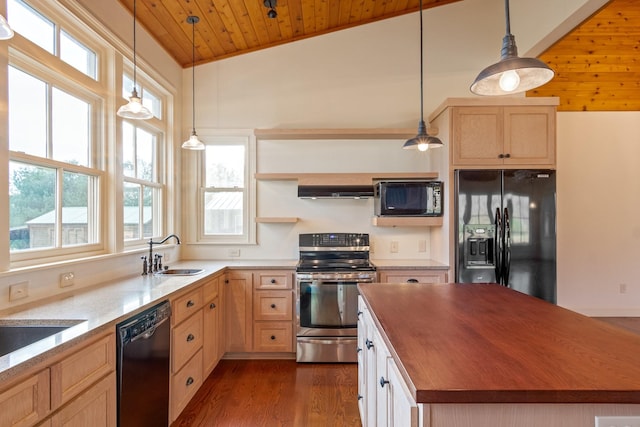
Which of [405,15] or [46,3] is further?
[405,15]

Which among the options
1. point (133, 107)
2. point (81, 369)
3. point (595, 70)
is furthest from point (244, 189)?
point (595, 70)

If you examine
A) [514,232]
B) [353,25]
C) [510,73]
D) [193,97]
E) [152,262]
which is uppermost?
[353,25]

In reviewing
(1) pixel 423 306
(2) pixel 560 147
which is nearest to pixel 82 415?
(1) pixel 423 306

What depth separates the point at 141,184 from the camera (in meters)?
2.94

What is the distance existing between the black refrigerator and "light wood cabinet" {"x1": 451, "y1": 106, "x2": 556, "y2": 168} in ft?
0.51

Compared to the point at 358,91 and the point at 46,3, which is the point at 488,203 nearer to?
the point at 358,91

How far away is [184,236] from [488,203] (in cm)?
316

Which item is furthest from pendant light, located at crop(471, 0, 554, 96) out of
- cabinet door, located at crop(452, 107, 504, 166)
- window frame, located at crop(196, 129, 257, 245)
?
window frame, located at crop(196, 129, 257, 245)

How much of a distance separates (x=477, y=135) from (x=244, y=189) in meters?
2.46

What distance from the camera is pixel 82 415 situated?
1.22 metres

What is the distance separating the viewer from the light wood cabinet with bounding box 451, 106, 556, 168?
9.48ft

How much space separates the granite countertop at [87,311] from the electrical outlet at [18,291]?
0.10 m

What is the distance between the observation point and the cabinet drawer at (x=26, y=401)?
3.07 ft

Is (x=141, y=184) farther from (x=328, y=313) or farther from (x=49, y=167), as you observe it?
(x=328, y=313)
